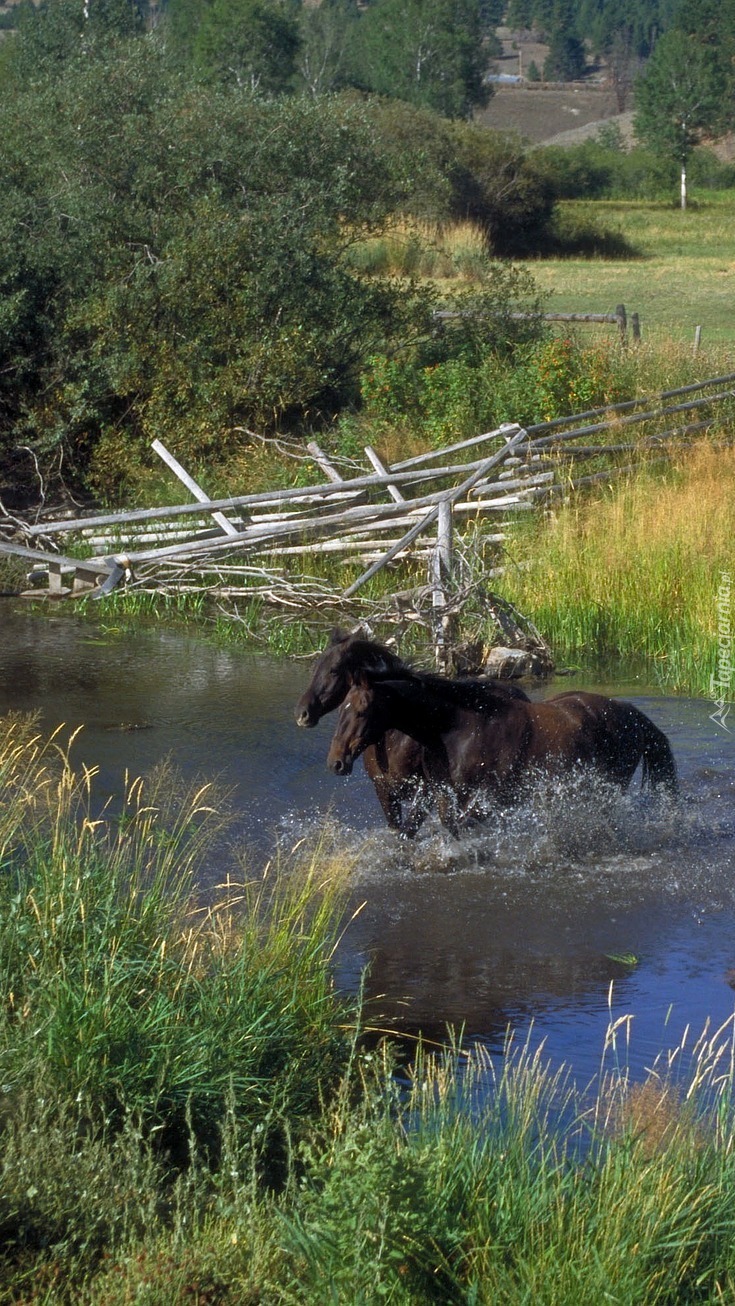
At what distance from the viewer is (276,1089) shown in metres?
4.61

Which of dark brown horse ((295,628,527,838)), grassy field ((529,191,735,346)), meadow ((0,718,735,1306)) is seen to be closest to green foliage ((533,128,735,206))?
grassy field ((529,191,735,346))

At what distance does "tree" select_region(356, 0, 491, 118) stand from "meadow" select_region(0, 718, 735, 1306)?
216 ft

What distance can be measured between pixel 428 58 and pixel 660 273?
119ft

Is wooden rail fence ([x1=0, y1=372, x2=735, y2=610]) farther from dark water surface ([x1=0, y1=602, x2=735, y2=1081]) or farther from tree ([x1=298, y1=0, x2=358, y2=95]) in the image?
tree ([x1=298, y1=0, x2=358, y2=95])

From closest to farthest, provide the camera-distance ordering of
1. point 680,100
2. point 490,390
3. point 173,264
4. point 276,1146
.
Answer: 1. point 276,1146
2. point 490,390
3. point 173,264
4. point 680,100

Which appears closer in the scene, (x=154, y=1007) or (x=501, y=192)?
(x=154, y=1007)

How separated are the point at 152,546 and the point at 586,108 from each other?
4125 inches

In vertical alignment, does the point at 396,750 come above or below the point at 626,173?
below

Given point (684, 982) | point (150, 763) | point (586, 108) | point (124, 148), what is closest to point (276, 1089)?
point (684, 982)

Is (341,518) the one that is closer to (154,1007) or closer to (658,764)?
(658,764)

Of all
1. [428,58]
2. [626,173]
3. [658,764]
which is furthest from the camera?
[428,58]

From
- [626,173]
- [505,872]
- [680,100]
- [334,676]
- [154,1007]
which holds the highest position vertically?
[680,100]

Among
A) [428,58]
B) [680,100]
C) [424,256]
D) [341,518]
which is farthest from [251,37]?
[341,518]

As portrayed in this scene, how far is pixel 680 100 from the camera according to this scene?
227 feet
